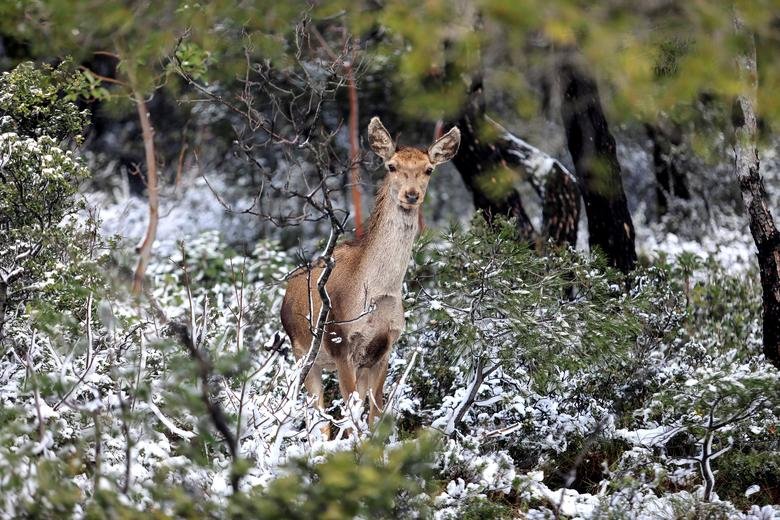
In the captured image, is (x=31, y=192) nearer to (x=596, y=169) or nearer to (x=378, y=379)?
(x=378, y=379)

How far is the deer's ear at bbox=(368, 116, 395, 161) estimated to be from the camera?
28.3ft

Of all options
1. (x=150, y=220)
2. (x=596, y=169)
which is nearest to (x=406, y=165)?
(x=596, y=169)

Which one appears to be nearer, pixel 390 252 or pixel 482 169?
pixel 390 252

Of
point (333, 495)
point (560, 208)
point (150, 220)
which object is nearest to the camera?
point (333, 495)

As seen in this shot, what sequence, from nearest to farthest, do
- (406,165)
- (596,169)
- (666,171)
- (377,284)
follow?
(377,284)
(406,165)
(596,169)
(666,171)

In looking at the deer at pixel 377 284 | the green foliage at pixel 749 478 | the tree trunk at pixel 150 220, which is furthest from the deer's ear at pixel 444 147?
the tree trunk at pixel 150 220

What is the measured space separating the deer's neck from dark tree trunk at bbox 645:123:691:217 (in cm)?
925

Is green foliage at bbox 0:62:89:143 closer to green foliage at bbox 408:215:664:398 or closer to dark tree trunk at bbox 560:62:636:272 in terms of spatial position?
green foliage at bbox 408:215:664:398

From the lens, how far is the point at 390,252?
27.2 ft

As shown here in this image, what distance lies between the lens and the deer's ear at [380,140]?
28.3 ft

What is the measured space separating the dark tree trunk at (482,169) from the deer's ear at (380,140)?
3.85 meters

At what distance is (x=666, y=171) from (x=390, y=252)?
975cm

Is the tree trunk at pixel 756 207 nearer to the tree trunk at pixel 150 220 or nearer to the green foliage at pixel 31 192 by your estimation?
the green foliage at pixel 31 192

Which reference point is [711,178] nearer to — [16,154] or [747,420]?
[747,420]
